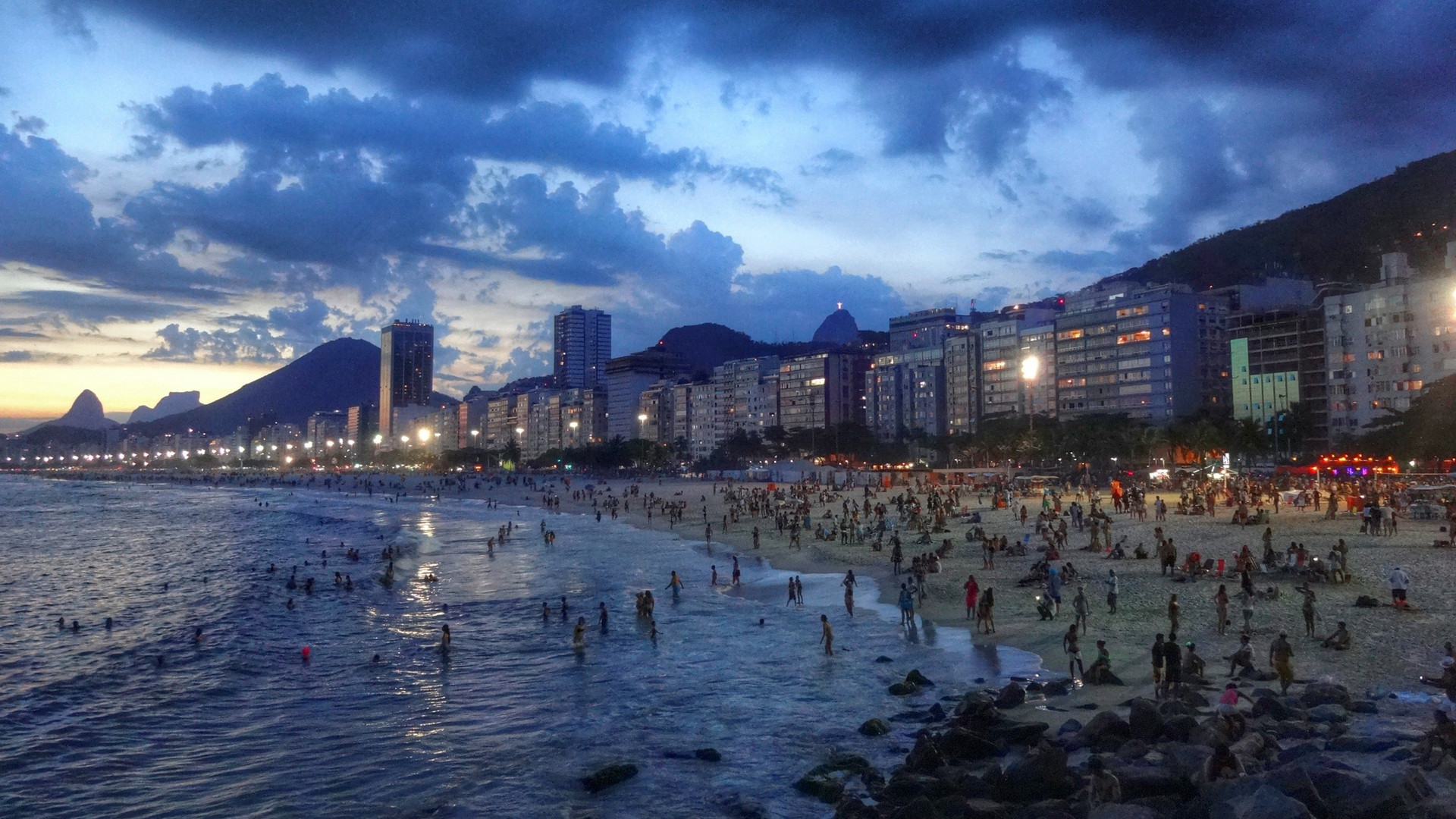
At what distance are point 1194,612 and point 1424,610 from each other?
4.34 m

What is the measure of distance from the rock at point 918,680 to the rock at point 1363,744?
7.01m

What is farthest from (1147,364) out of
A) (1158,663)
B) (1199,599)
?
(1158,663)

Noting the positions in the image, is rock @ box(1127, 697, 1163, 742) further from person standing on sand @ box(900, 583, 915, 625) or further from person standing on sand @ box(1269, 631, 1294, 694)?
person standing on sand @ box(900, 583, 915, 625)

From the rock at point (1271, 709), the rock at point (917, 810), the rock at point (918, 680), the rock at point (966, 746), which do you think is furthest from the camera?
the rock at point (918, 680)

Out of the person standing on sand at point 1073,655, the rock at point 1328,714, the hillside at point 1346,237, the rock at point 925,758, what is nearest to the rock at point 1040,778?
the rock at point 925,758

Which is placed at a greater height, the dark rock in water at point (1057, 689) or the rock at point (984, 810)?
the rock at point (984, 810)

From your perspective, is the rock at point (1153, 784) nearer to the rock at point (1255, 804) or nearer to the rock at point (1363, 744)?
the rock at point (1255, 804)

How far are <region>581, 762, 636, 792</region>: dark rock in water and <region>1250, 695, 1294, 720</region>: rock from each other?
367 inches

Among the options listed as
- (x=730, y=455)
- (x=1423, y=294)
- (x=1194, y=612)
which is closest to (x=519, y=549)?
(x=1194, y=612)

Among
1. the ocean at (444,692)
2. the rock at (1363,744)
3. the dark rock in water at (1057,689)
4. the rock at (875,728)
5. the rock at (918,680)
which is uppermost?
the rock at (1363,744)

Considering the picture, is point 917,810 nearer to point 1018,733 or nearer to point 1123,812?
point 1123,812

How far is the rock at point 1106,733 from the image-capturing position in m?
12.2

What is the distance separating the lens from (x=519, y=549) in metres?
46.8

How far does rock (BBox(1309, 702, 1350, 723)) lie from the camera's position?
40.7ft
